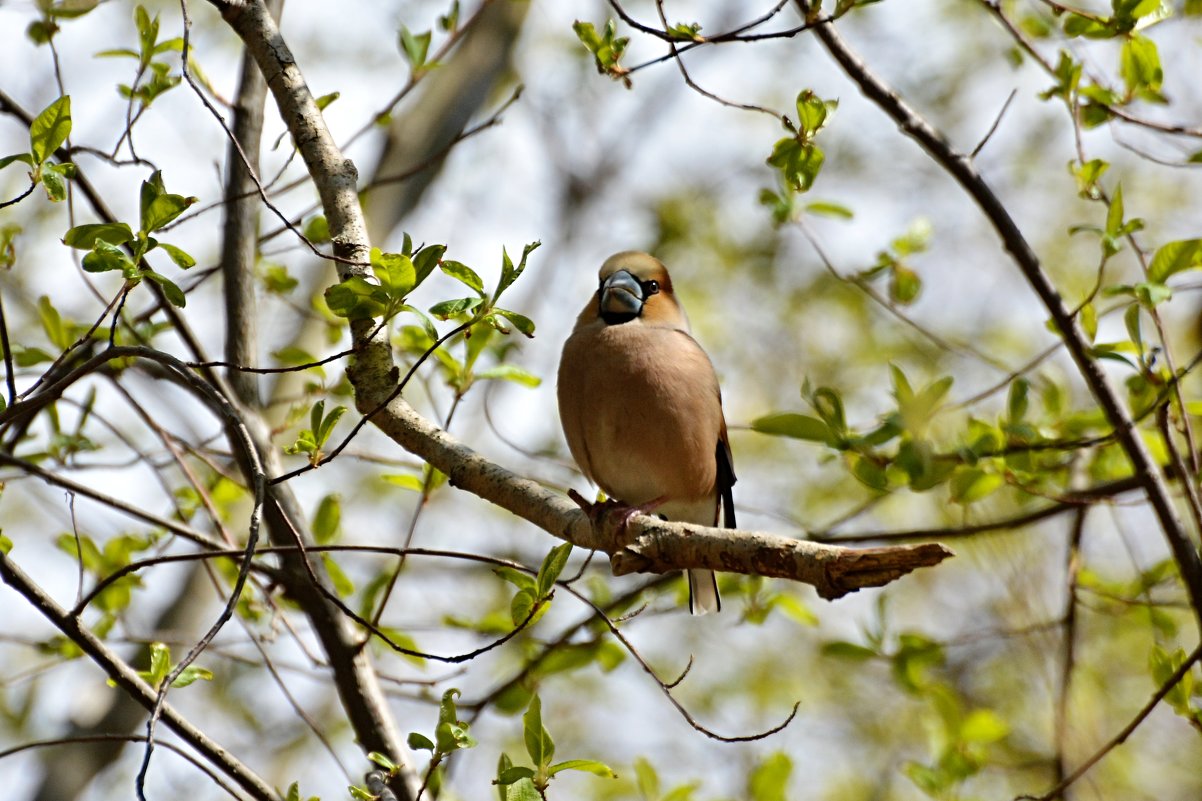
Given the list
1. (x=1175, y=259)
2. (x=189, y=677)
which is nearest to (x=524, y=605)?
(x=189, y=677)

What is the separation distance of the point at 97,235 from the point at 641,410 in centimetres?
267

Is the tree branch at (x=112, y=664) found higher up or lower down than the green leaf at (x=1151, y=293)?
lower down

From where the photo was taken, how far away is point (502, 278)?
316 centimetres

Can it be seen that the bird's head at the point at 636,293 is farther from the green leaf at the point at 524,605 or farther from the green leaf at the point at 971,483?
the green leaf at the point at 524,605

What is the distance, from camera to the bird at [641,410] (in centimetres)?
531

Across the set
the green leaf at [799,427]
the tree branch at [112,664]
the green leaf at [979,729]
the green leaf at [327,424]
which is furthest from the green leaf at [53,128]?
the green leaf at [979,729]

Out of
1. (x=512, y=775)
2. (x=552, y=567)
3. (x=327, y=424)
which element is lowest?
(x=512, y=775)

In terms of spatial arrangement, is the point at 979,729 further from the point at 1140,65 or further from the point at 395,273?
the point at 395,273

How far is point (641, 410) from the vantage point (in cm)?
529

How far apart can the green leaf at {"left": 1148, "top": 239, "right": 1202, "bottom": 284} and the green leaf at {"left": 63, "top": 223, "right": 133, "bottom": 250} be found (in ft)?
11.7

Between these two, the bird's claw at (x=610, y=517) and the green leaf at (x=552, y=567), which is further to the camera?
the green leaf at (x=552, y=567)

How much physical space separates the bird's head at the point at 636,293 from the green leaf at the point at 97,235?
2925mm

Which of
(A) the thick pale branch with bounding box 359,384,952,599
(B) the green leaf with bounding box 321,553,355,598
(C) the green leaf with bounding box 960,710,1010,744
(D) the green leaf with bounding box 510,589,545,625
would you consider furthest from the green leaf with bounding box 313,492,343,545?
(C) the green leaf with bounding box 960,710,1010,744

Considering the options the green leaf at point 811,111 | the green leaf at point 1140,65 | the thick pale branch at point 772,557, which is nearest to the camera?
the thick pale branch at point 772,557
